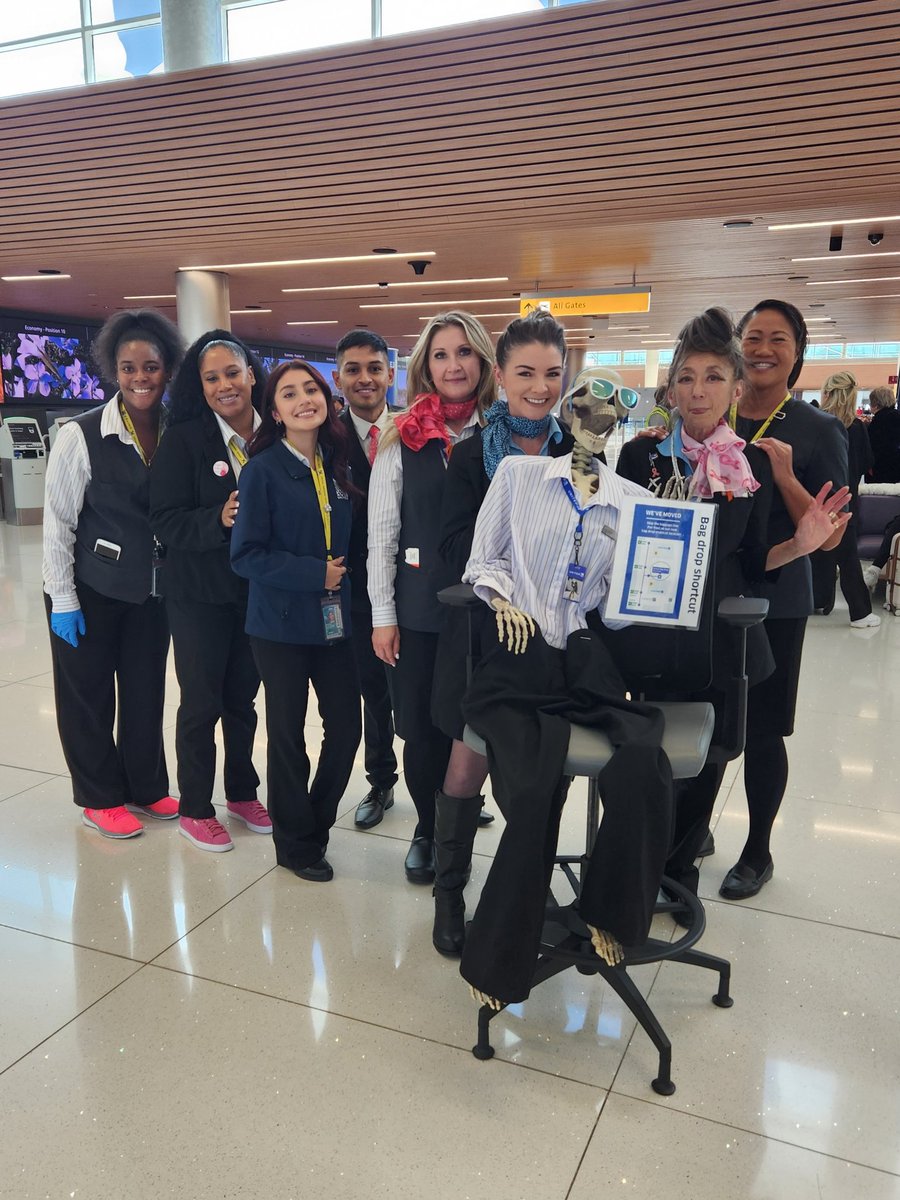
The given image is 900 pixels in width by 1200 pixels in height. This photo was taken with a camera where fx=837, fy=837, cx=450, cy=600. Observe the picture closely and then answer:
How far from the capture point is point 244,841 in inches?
109

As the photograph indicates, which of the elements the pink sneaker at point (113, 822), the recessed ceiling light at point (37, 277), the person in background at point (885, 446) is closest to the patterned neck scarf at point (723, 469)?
the pink sneaker at point (113, 822)

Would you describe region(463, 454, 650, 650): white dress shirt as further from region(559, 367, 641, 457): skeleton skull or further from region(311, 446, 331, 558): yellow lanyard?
region(311, 446, 331, 558): yellow lanyard

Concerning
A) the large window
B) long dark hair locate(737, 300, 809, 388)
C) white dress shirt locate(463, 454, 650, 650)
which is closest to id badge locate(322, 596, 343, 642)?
white dress shirt locate(463, 454, 650, 650)

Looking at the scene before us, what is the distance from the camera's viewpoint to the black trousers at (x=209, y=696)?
103 inches

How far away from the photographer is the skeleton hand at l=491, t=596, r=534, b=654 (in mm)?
1758

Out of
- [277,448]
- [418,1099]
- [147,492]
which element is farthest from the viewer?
[147,492]

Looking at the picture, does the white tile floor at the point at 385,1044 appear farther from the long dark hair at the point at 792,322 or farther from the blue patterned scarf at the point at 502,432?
the long dark hair at the point at 792,322

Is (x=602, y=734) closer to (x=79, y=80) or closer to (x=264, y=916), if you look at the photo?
Result: (x=264, y=916)

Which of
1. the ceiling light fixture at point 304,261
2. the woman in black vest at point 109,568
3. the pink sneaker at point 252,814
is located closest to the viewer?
the woman in black vest at point 109,568

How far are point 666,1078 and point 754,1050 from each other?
252 mm

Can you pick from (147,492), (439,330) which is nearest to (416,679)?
(439,330)

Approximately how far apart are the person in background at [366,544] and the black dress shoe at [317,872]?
0.35 metres

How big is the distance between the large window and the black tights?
365 inches

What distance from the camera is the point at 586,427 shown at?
181cm
